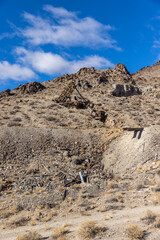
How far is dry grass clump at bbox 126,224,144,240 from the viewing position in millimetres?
6910

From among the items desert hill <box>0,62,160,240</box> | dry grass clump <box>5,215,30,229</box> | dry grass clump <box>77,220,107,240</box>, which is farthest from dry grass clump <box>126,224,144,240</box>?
dry grass clump <box>5,215,30,229</box>

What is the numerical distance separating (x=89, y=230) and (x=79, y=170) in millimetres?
8917

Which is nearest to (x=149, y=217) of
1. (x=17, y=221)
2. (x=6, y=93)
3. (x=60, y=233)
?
(x=60, y=233)

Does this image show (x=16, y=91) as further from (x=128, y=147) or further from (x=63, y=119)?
(x=128, y=147)

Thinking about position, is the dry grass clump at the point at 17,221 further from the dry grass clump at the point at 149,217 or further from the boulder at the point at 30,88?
the boulder at the point at 30,88

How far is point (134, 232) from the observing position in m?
7.05

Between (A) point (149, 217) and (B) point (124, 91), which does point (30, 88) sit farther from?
(A) point (149, 217)

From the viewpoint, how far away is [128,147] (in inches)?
701

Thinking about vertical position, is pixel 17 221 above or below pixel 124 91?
below

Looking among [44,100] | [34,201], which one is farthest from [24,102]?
[34,201]

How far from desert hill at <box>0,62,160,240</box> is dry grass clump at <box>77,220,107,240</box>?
34 millimetres

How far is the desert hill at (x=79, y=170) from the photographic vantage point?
8836 millimetres

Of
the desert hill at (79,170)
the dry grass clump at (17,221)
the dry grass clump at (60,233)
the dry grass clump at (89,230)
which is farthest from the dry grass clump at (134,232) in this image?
the dry grass clump at (17,221)

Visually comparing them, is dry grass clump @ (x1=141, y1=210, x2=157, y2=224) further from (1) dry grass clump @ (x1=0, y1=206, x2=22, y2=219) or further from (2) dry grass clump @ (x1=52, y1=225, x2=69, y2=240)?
(1) dry grass clump @ (x1=0, y1=206, x2=22, y2=219)
